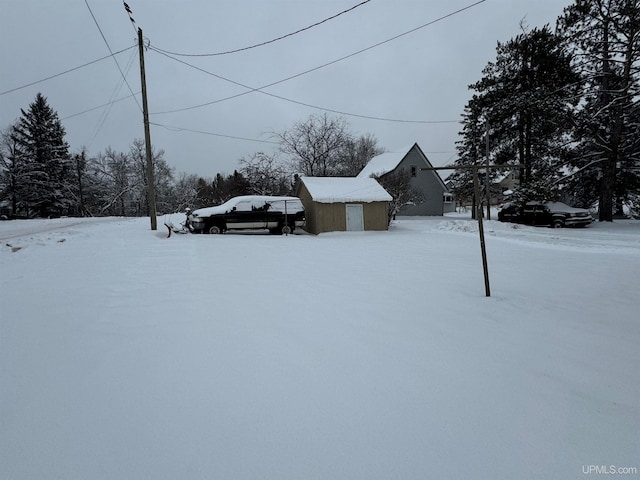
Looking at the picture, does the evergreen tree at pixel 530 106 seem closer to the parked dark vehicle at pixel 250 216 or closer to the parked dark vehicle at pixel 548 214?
the parked dark vehicle at pixel 548 214

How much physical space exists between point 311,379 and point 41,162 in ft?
135

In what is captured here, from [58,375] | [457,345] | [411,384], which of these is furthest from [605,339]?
[58,375]

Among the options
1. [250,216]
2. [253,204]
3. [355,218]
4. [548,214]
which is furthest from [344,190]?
[548,214]

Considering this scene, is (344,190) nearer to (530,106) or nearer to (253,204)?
(253,204)

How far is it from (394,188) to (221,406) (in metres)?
23.1

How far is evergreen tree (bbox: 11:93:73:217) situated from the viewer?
2911cm

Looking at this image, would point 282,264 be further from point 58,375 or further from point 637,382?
point 637,382

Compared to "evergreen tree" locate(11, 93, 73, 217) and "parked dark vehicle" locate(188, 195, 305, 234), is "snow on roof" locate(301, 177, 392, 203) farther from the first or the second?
"evergreen tree" locate(11, 93, 73, 217)

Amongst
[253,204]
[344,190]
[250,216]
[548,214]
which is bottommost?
[548,214]

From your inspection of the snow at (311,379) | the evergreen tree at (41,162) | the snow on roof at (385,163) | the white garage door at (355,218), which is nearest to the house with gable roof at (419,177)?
the snow on roof at (385,163)

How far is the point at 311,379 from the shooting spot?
2.64 metres

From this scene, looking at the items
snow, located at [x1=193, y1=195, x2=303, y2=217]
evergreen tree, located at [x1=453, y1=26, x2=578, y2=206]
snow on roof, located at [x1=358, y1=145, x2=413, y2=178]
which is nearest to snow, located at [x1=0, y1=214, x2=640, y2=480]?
snow, located at [x1=193, y1=195, x2=303, y2=217]

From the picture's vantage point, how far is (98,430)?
6.66 feet

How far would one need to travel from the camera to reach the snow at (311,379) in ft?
6.08
